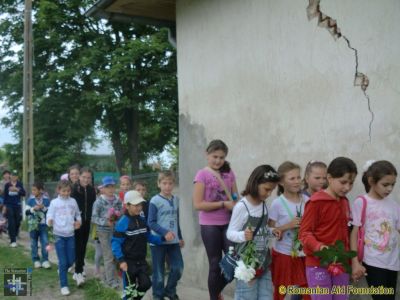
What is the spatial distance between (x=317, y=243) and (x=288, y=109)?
76.4 inches

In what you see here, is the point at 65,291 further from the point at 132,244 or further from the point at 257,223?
the point at 257,223

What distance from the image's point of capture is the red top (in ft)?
11.8

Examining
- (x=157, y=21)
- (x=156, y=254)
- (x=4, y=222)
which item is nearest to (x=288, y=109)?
(x=156, y=254)

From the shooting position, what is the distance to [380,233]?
3734 millimetres

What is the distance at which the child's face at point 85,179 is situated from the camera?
739 cm

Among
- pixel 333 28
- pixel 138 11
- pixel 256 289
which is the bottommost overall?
pixel 256 289

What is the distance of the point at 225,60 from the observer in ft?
19.7

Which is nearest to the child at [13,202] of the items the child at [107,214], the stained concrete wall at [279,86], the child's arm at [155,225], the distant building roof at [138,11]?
the child at [107,214]

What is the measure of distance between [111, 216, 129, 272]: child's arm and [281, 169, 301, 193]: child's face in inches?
73.4

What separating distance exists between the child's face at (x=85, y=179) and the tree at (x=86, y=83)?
34.9 feet

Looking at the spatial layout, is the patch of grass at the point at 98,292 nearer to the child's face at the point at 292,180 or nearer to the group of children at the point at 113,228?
the group of children at the point at 113,228

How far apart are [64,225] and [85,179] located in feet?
3.14

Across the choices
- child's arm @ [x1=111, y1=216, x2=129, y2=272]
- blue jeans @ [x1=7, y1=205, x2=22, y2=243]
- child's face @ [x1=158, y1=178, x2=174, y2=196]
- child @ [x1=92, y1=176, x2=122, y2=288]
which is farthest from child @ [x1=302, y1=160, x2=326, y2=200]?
blue jeans @ [x1=7, y1=205, x2=22, y2=243]

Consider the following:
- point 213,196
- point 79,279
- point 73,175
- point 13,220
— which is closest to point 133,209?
point 213,196
